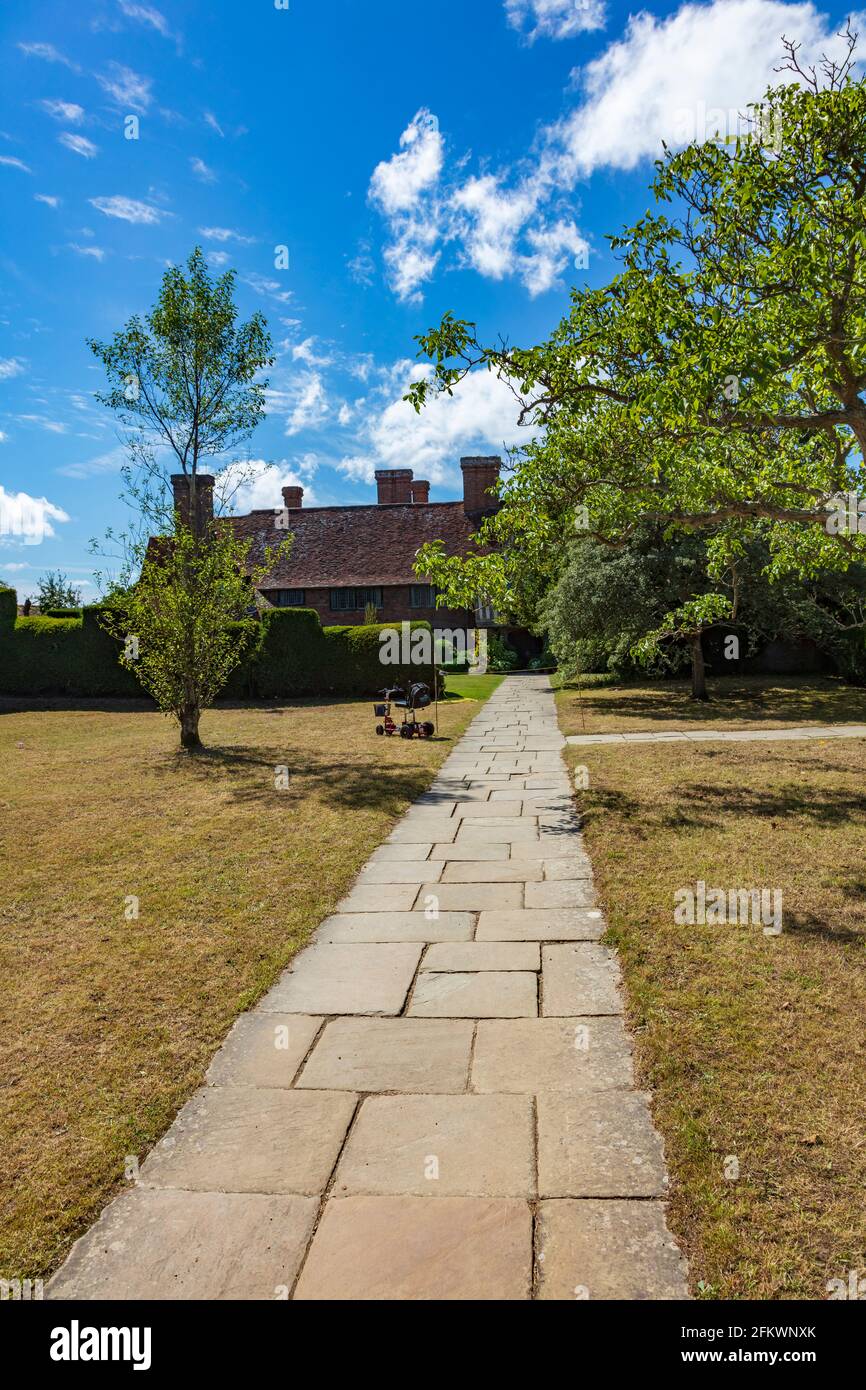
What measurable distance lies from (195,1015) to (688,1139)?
2.31 metres

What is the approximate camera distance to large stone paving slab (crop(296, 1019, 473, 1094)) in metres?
3.11

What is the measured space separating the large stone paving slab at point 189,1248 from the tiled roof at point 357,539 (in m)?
34.8

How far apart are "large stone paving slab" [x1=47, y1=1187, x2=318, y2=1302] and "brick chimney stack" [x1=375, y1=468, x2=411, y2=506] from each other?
42.2 meters

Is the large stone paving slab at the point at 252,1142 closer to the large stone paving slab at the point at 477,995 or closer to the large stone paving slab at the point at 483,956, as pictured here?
the large stone paving slab at the point at 477,995

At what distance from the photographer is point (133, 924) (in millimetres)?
4906

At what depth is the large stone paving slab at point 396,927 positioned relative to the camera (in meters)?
4.64

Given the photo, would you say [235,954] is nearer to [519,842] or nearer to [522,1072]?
[522,1072]

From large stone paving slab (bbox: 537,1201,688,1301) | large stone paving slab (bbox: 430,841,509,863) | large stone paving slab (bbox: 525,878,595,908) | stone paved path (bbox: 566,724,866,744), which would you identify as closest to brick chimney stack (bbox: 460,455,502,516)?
stone paved path (bbox: 566,724,866,744)

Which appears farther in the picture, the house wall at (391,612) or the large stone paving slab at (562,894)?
the house wall at (391,612)

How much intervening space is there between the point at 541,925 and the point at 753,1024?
1537mm

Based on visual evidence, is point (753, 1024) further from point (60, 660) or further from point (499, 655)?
point (499, 655)

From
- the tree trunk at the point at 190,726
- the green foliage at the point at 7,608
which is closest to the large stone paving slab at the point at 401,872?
the tree trunk at the point at 190,726

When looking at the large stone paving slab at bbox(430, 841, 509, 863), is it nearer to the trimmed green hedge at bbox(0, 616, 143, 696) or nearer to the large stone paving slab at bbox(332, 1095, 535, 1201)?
the large stone paving slab at bbox(332, 1095, 535, 1201)
